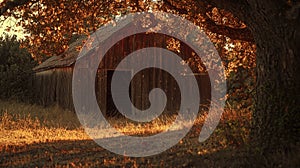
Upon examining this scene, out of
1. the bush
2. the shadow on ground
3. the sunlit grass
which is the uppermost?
the bush

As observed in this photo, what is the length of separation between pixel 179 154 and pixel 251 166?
6.48 ft

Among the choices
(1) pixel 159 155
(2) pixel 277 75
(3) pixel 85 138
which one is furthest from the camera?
(3) pixel 85 138

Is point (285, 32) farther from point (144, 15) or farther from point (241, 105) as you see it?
point (144, 15)

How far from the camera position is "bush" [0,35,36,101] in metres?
35.9

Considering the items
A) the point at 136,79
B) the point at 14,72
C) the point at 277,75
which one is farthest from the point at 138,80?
the point at 14,72

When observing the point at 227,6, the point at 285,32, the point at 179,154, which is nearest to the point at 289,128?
the point at 285,32

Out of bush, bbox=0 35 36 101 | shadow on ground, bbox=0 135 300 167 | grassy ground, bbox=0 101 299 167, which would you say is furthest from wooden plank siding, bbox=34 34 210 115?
shadow on ground, bbox=0 135 300 167

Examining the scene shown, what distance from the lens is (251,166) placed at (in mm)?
6656

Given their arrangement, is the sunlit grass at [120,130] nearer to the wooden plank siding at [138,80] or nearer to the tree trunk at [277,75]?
the tree trunk at [277,75]

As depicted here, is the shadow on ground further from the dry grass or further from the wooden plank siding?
the wooden plank siding

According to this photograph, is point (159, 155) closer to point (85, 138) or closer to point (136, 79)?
point (85, 138)

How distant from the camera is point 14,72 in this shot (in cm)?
3669

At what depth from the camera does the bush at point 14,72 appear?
35.9 m

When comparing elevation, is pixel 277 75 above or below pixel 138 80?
below
